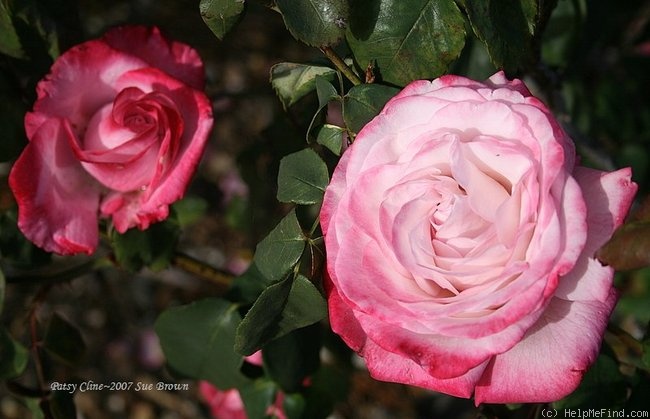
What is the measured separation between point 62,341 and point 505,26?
2.24ft

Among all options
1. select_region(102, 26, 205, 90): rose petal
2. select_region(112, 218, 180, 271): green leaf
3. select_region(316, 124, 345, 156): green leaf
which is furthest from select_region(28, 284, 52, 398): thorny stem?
select_region(316, 124, 345, 156): green leaf

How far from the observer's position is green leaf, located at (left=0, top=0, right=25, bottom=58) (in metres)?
0.84

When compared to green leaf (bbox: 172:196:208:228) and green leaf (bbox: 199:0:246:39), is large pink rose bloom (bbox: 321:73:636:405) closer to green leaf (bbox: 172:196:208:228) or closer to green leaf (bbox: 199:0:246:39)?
green leaf (bbox: 199:0:246:39)

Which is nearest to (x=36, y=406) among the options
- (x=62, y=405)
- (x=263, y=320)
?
(x=62, y=405)

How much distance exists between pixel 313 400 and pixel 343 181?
0.58m

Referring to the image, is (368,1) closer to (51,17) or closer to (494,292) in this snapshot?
(494,292)

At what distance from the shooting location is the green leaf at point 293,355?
37.5 inches

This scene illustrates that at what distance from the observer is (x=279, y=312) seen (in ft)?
2.30

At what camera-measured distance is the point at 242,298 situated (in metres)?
0.97

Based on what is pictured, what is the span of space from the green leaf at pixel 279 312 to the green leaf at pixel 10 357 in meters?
0.42

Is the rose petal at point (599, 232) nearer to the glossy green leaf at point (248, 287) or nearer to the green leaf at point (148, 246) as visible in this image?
the glossy green leaf at point (248, 287)

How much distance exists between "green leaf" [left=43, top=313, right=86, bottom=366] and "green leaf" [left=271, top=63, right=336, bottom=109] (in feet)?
1.49

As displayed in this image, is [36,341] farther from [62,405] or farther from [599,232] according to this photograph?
[599,232]

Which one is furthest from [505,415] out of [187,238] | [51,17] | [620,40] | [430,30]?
[187,238]
